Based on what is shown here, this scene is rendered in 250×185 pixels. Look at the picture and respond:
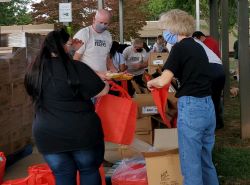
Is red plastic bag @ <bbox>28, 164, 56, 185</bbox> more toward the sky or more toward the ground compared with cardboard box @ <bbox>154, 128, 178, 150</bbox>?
more toward the ground

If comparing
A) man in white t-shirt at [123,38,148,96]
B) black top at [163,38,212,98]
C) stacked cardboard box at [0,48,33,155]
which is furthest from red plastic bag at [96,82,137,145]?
man in white t-shirt at [123,38,148,96]

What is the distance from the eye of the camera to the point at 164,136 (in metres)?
5.22

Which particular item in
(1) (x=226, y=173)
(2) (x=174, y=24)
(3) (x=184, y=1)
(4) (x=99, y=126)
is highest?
(3) (x=184, y=1)

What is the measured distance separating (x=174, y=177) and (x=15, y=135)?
2.51 meters

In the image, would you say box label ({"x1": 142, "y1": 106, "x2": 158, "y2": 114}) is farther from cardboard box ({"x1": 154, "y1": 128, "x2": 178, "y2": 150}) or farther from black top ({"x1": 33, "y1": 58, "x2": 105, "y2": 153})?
black top ({"x1": 33, "y1": 58, "x2": 105, "y2": 153})

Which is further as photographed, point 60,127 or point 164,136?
point 164,136

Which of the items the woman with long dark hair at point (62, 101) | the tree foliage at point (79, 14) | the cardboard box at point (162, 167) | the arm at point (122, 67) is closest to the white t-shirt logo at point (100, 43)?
the cardboard box at point (162, 167)

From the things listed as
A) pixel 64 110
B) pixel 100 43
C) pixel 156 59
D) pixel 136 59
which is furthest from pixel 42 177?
pixel 136 59

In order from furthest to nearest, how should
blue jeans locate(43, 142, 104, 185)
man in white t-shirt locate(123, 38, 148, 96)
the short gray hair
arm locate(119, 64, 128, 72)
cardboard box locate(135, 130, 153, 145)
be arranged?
man in white t-shirt locate(123, 38, 148, 96), arm locate(119, 64, 128, 72), cardboard box locate(135, 130, 153, 145), the short gray hair, blue jeans locate(43, 142, 104, 185)

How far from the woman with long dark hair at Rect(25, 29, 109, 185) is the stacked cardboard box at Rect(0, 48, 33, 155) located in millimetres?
2334

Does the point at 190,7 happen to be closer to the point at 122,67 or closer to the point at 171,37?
the point at 122,67

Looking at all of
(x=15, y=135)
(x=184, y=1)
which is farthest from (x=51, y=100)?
(x=184, y=1)

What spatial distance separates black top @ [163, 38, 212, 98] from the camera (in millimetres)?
3994

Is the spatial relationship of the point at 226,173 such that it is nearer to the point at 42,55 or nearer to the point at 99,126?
the point at 99,126
